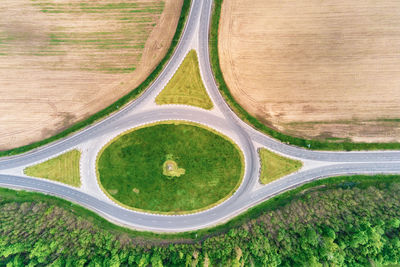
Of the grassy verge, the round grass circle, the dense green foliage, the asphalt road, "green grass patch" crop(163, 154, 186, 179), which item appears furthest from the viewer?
the asphalt road

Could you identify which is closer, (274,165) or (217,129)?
(274,165)

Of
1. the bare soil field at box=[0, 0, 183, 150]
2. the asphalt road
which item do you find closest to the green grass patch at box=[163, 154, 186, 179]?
the asphalt road

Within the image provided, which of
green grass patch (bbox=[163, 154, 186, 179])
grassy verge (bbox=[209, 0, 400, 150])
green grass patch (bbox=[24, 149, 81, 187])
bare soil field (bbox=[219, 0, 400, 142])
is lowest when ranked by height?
green grass patch (bbox=[24, 149, 81, 187])

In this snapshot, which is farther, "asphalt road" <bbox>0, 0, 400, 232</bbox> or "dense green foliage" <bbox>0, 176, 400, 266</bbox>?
"asphalt road" <bbox>0, 0, 400, 232</bbox>

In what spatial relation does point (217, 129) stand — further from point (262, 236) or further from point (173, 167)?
point (262, 236)

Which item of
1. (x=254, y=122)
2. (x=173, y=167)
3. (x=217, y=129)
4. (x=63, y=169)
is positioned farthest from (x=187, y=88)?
(x=63, y=169)

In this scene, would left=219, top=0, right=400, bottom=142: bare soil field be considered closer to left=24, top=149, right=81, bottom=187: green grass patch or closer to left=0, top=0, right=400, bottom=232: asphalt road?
left=0, top=0, right=400, bottom=232: asphalt road

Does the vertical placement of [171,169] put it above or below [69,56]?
below

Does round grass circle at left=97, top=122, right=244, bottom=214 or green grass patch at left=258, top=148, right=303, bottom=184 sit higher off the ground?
green grass patch at left=258, top=148, right=303, bottom=184
